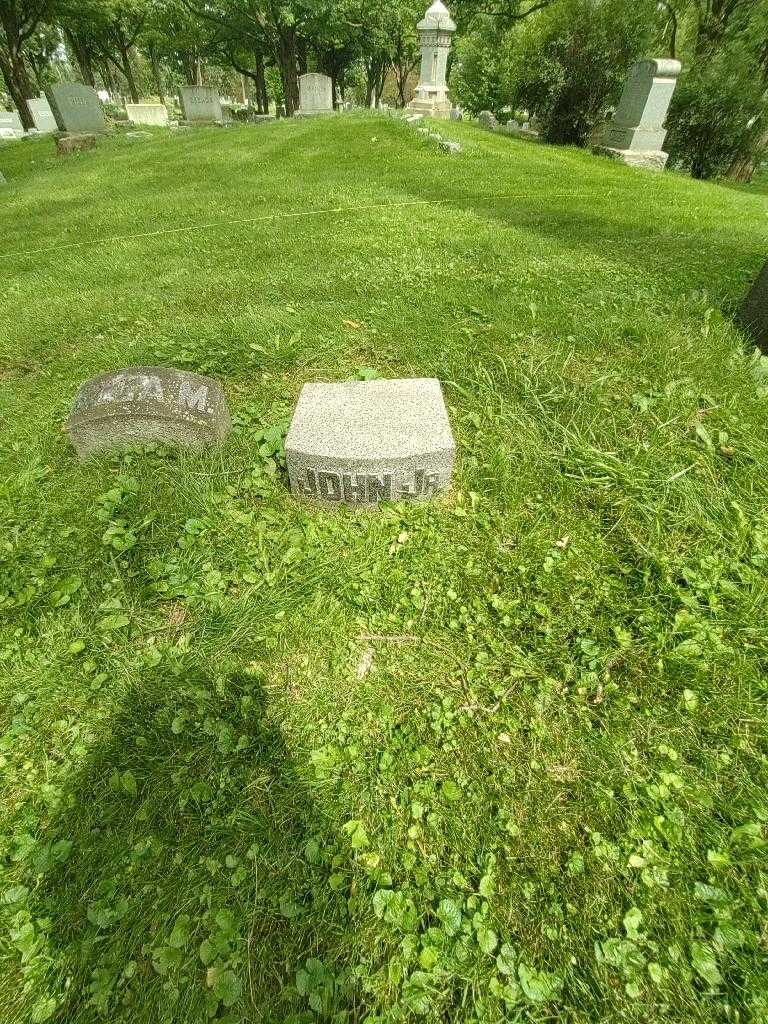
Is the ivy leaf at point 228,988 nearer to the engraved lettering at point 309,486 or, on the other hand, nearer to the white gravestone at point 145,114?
the engraved lettering at point 309,486

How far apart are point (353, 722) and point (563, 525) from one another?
1.59m

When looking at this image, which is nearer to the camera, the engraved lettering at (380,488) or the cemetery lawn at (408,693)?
the cemetery lawn at (408,693)

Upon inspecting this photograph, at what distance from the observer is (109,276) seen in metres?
6.39

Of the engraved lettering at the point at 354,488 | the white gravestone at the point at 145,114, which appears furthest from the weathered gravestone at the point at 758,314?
the white gravestone at the point at 145,114

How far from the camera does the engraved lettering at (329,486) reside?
2867 mm

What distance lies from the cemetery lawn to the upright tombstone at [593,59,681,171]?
12.1 m

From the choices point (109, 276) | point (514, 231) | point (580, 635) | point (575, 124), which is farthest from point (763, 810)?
point (575, 124)

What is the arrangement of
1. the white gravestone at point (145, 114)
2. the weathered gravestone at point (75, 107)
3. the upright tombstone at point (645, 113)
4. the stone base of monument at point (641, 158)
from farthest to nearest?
1. the white gravestone at point (145, 114)
2. the weathered gravestone at point (75, 107)
3. the stone base of monument at point (641, 158)
4. the upright tombstone at point (645, 113)

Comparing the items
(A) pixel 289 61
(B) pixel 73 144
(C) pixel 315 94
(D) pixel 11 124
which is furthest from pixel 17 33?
(C) pixel 315 94

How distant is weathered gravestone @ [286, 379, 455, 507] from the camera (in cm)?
278

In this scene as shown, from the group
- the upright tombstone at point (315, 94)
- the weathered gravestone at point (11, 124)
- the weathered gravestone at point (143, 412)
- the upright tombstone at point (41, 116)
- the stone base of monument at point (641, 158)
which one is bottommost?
the weathered gravestone at point (11, 124)

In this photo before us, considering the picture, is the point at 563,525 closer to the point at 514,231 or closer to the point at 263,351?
the point at 263,351

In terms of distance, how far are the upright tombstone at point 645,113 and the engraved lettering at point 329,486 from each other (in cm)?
1528

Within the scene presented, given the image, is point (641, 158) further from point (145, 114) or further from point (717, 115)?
point (145, 114)
